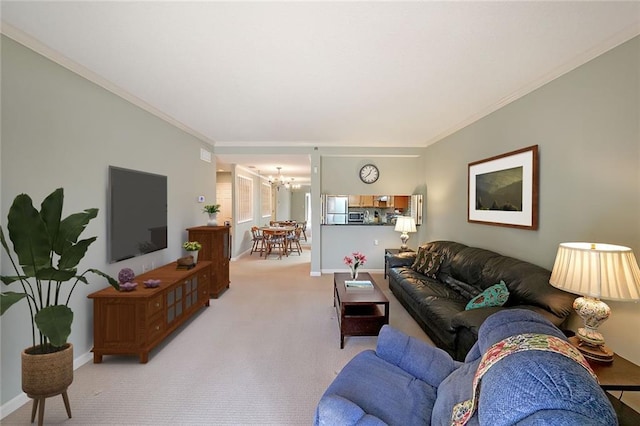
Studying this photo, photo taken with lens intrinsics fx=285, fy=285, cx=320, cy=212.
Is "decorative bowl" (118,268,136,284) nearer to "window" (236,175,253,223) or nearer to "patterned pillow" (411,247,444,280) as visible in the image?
"patterned pillow" (411,247,444,280)

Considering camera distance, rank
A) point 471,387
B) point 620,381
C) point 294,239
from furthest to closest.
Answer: point 294,239 < point 620,381 < point 471,387

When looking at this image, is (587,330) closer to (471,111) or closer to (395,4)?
(395,4)

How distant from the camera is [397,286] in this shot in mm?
4078

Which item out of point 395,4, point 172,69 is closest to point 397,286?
point 395,4

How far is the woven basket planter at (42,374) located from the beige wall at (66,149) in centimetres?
44

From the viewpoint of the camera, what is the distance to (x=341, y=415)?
3.76ft

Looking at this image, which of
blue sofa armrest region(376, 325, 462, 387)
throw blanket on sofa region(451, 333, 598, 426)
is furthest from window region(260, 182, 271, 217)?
throw blanket on sofa region(451, 333, 598, 426)

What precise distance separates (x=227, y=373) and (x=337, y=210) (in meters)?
3.97

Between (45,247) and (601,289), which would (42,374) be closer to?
(45,247)

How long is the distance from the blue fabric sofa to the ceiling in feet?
6.12

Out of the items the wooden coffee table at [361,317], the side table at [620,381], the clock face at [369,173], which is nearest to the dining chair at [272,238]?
the clock face at [369,173]

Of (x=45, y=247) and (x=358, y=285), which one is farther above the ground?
(x=45, y=247)

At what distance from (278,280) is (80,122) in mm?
3856

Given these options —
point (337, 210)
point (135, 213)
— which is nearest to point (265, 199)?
point (337, 210)
